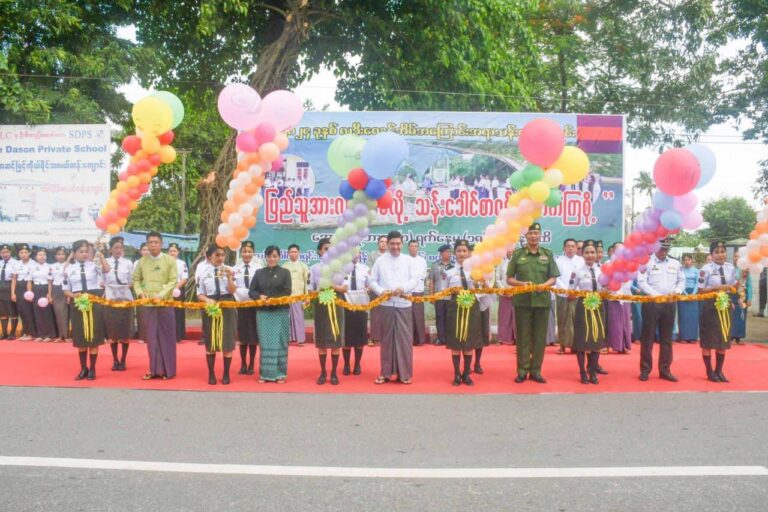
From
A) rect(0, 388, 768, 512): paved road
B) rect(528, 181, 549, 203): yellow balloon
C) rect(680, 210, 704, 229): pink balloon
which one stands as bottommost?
rect(0, 388, 768, 512): paved road

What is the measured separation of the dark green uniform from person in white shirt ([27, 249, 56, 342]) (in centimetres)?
810

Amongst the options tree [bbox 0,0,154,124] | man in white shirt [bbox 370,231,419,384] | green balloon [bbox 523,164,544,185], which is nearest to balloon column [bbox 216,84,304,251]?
man in white shirt [bbox 370,231,419,384]

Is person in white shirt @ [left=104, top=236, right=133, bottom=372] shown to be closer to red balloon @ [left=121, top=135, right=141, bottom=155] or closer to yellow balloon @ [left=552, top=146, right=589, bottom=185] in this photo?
red balloon @ [left=121, top=135, right=141, bottom=155]

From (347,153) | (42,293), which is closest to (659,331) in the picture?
(347,153)

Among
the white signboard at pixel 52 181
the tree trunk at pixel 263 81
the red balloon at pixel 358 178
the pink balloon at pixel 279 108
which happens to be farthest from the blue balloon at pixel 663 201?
the white signboard at pixel 52 181

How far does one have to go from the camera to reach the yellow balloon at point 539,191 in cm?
756

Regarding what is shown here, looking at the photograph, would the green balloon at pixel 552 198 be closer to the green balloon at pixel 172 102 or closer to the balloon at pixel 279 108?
the balloon at pixel 279 108

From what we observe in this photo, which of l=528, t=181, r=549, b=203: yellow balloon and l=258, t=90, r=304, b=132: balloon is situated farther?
l=258, t=90, r=304, b=132: balloon

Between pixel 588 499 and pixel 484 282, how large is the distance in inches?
170

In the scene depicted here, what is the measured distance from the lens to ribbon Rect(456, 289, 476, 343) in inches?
325

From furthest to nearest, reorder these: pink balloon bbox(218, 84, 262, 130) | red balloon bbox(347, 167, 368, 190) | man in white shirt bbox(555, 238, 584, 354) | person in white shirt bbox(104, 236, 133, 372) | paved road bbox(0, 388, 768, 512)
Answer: man in white shirt bbox(555, 238, 584, 354)
person in white shirt bbox(104, 236, 133, 372)
pink balloon bbox(218, 84, 262, 130)
red balloon bbox(347, 167, 368, 190)
paved road bbox(0, 388, 768, 512)

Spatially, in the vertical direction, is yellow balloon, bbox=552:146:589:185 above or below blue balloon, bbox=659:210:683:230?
above

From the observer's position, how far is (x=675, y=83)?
17.4 metres

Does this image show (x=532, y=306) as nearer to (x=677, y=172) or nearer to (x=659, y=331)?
(x=659, y=331)
